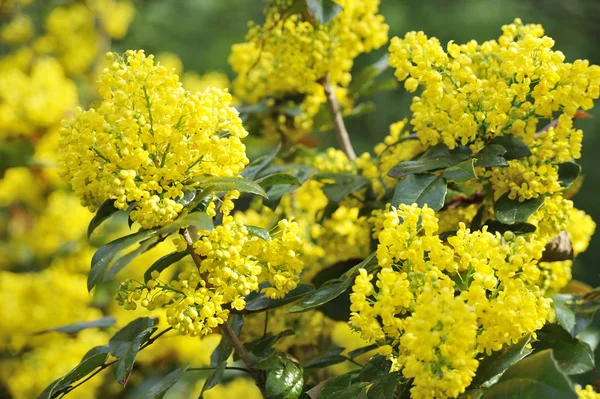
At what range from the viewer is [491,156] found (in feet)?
2.54

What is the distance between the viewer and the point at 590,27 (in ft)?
12.1

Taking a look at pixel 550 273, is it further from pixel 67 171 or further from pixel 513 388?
pixel 67 171

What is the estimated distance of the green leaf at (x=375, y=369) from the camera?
0.73m

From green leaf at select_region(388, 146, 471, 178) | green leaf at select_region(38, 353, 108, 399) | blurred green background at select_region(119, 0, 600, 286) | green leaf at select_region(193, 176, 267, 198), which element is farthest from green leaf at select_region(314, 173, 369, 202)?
blurred green background at select_region(119, 0, 600, 286)

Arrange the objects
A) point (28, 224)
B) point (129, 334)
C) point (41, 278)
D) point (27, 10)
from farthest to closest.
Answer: point (27, 10) < point (28, 224) < point (41, 278) < point (129, 334)

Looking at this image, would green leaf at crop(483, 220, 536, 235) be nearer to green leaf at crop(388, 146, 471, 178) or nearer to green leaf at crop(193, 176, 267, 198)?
green leaf at crop(388, 146, 471, 178)

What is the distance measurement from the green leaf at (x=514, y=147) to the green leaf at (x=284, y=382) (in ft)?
1.09

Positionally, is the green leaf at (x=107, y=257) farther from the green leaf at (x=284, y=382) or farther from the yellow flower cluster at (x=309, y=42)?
the yellow flower cluster at (x=309, y=42)

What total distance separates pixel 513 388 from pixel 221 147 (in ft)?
1.19

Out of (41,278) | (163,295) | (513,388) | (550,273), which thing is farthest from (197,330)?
(41,278)

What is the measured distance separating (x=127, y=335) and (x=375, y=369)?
0.30 meters

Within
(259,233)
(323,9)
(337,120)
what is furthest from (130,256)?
(337,120)

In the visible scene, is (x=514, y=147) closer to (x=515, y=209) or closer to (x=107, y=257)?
(x=515, y=209)

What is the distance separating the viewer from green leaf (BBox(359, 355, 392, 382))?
729mm
